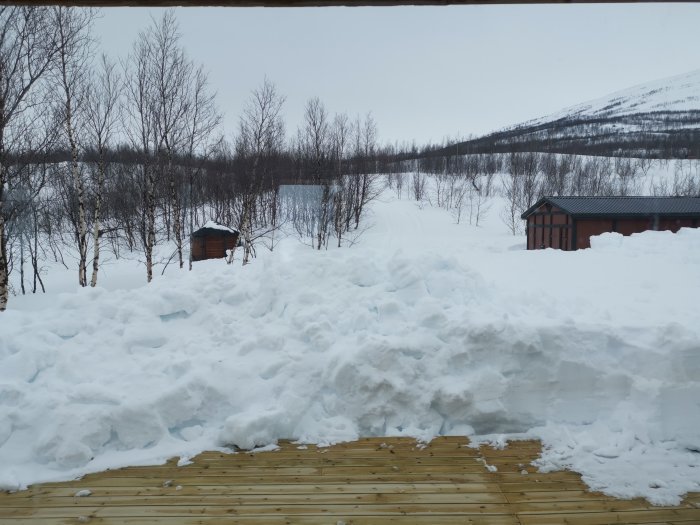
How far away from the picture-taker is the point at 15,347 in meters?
3.78

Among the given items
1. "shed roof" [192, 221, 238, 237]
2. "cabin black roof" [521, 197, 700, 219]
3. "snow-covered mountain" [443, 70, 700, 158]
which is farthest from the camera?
"snow-covered mountain" [443, 70, 700, 158]

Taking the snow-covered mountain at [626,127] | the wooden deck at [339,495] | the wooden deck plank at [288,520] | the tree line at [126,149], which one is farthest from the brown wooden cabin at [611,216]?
the snow-covered mountain at [626,127]

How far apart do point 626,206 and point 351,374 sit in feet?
76.0

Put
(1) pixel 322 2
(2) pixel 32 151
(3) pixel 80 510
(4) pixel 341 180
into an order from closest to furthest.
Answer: (1) pixel 322 2 → (3) pixel 80 510 → (2) pixel 32 151 → (4) pixel 341 180

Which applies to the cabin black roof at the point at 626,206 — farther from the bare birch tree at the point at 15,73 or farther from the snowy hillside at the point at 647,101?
the snowy hillside at the point at 647,101

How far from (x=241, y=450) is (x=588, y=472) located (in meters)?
2.50

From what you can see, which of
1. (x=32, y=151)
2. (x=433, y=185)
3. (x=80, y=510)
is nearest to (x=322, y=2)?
(x=80, y=510)

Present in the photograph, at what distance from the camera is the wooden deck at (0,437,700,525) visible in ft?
8.04

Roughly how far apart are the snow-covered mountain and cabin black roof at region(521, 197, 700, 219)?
149 ft

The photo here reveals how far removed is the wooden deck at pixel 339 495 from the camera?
245 cm

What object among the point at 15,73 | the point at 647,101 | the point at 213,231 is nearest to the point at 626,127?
the point at 647,101

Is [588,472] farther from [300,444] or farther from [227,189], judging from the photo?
[227,189]

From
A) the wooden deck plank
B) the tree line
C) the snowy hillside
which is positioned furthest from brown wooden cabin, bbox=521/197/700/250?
the snowy hillside

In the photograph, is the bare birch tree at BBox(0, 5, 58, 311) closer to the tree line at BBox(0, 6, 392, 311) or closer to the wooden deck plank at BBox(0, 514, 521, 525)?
the tree line at BBox(0, 6, 392, 311)
